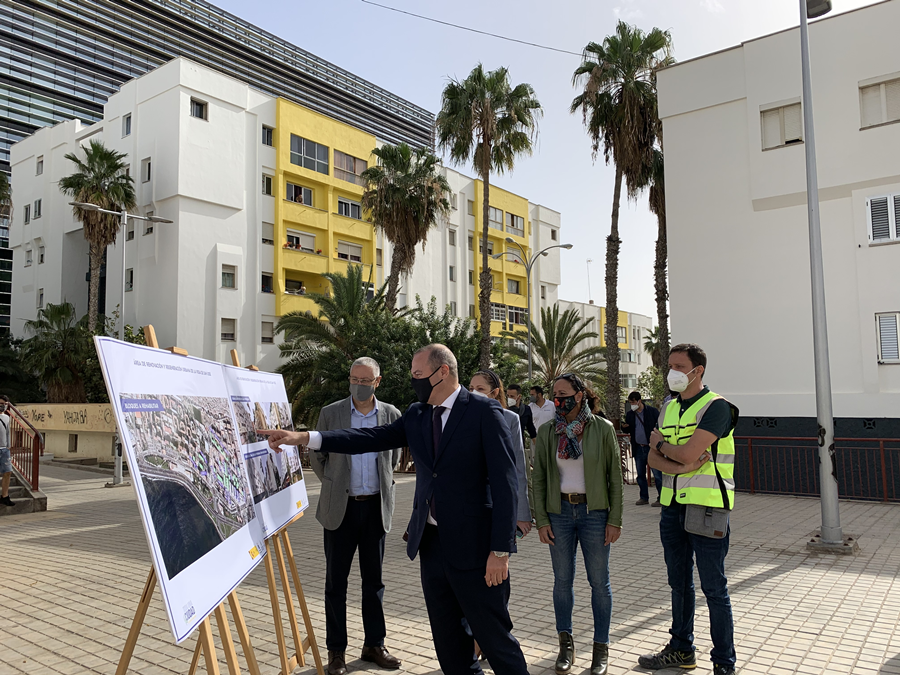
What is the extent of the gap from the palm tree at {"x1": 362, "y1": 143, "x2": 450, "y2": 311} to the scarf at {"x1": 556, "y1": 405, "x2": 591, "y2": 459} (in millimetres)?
24346

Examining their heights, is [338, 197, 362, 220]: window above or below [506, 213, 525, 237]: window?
below

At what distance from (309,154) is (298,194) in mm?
2373

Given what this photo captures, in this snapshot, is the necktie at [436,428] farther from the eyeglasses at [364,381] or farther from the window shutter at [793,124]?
the window shutter at [793,124]

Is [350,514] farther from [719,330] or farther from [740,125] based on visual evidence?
[740,125]

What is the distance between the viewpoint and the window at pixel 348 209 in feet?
127

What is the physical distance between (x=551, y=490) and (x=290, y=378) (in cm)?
2098

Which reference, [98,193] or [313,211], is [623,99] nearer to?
[313,211]

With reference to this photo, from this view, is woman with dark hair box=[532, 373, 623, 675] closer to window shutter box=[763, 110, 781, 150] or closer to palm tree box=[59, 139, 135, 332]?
window shutter box=[763, 110, 781, 150]

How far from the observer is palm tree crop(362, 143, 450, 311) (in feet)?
96.1

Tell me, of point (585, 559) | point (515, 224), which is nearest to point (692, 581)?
point (585, 559)

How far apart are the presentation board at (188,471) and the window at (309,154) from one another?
34242mm

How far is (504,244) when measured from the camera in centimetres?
5006

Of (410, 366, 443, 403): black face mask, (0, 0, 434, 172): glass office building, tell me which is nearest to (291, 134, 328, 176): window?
(410, 366, 443, 403): black face mask

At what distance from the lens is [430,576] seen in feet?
12.1
